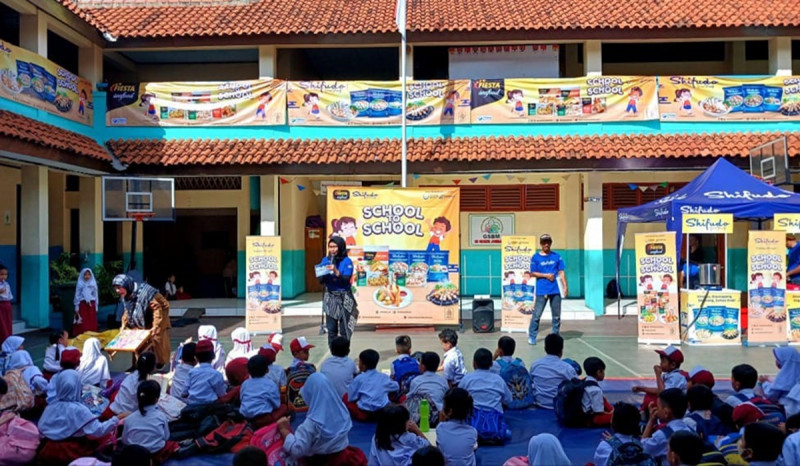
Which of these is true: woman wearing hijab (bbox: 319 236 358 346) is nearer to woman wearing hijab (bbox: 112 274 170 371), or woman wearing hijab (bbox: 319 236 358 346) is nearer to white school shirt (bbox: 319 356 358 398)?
woman wearing hijab (bbox: 112 274 170 371)

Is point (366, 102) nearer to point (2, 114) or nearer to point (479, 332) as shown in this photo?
point (479, 332)

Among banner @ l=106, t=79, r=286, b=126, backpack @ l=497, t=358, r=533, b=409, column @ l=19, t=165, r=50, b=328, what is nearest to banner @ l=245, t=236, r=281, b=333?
banner @ l=106, t=79, r=286, b=126

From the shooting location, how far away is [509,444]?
20.5ft

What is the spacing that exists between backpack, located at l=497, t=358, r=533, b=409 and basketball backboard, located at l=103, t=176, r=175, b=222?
8.25 metres

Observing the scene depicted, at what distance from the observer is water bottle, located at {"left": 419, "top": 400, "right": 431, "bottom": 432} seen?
6.28m

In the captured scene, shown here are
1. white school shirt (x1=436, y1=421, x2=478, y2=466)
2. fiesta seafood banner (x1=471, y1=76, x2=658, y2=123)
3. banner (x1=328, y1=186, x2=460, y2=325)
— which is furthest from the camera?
fiesta seafood banner (x1=471, y1=76, x2=658, y2=123)

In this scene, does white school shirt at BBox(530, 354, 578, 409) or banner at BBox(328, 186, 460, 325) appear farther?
banner at BBox(328, 186, 460, 325)

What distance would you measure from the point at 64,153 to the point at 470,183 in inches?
375

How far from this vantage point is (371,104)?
1542 centimetres

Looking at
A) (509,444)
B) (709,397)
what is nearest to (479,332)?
(509,444)

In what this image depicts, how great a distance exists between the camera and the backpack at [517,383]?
7289mm

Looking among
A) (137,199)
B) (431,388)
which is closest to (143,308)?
(431,388)

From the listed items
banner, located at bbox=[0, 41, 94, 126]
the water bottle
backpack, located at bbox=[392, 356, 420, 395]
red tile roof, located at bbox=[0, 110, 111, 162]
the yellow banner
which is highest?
banner, located at bbox=[0, 41, 94, 126]

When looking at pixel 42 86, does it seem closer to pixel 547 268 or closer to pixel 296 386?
pixel 296 386
